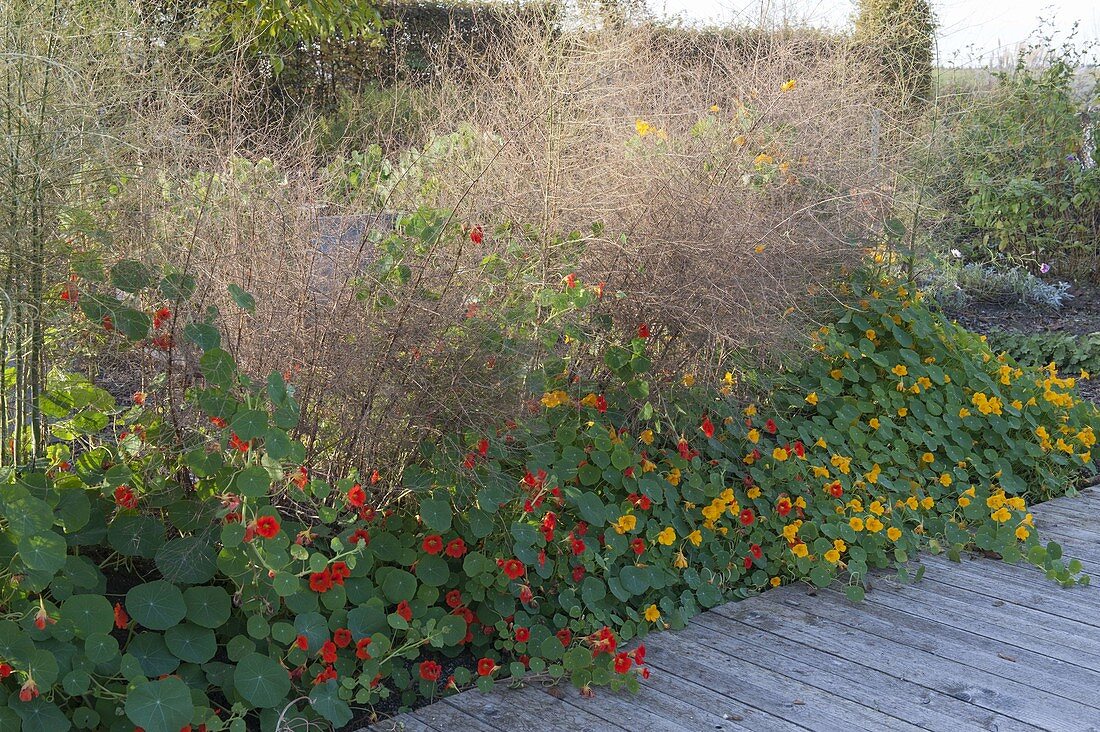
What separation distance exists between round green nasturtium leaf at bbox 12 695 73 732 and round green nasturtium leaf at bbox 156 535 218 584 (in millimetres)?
356

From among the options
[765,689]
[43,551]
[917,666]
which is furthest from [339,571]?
[917,666]

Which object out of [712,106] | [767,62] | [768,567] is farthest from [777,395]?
[767,62]

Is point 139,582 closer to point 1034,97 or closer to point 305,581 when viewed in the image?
point 305,581

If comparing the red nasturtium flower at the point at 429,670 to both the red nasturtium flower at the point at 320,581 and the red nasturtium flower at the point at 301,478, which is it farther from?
the red nasturtium flower at the point at 301,478

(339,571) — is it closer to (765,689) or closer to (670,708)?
(670,708)

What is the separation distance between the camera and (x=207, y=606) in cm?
227

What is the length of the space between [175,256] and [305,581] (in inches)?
32.7

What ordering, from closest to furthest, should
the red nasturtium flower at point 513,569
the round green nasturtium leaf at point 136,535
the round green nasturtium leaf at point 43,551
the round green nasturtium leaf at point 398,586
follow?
the round green nasturtium leaf at point 43,551
the round green nasturtium leaf at point 136,535
the round green nasturtium leaf at point 398,586
the red nasturtium flower at point 513,569

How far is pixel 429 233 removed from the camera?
2.61 metres

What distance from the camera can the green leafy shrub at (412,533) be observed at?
2172 mm

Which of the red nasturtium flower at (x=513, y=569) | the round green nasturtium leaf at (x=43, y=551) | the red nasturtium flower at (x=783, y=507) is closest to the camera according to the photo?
the round green nasturtium leaf at (x=43, y=551)

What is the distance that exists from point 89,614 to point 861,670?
6.03 ft

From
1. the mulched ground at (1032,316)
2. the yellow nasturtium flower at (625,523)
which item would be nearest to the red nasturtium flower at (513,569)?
the yellow nasturtium flower at (625,523)

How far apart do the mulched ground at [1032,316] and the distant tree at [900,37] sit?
72.7 inches
